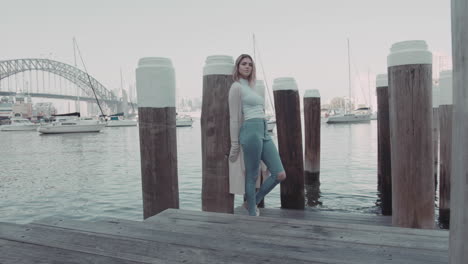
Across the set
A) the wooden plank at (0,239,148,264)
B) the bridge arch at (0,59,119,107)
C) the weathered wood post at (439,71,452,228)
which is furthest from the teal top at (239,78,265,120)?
the bridge arch at (0,59,119,107)

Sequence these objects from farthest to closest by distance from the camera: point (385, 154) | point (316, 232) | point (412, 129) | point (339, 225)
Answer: point (385, 154) → point (412, 129) → point (339, 225) → point (316, 232)

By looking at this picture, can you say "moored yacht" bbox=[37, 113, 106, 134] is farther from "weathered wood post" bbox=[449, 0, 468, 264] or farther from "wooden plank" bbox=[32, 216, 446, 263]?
"weathered wood post" bbox=[449, 0, 468, 264]

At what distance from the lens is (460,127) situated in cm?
93

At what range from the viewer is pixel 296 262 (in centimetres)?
170

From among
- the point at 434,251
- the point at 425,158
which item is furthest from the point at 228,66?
the point at 434,251

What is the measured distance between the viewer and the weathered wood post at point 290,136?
4.10m

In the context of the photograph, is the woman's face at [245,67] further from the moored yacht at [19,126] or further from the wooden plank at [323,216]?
the moored yacht at [19,126]

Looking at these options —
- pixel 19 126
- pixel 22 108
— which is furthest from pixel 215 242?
pixel 22 108

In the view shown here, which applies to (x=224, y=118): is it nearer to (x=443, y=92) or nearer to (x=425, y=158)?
(x=425, y=158)

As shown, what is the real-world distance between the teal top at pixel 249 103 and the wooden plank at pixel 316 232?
88 cm

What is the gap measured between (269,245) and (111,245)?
2.56ft

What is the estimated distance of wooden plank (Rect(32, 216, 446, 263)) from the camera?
1742mm

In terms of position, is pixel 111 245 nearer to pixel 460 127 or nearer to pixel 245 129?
pixel 245 129

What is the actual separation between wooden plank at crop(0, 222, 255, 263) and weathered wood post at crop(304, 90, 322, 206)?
17.0 ft
